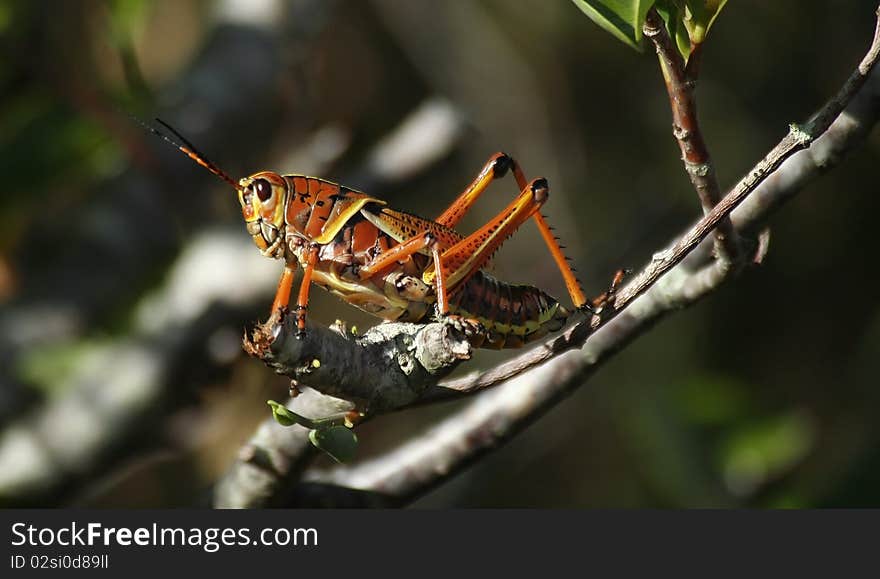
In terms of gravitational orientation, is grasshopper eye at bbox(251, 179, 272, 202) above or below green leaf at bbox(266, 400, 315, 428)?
above

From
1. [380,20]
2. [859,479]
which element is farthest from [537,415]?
[380,20]

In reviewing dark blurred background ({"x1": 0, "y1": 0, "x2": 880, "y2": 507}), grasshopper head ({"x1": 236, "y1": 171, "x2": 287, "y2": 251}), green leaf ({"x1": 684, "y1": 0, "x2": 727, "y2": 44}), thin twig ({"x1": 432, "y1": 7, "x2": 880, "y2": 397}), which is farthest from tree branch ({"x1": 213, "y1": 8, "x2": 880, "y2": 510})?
dark blurred background ({"x1": 0, "y1": 0, "x2": 880, "y2": 507})

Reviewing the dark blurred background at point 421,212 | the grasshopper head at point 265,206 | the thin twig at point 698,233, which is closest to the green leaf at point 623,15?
the thin twig at point 698,233

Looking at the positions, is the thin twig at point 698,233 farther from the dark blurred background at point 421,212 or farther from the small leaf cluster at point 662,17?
the dark blurred background at point 421,212

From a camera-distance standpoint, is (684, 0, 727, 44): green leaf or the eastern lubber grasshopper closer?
(684, 0, 727, 44): green leaf

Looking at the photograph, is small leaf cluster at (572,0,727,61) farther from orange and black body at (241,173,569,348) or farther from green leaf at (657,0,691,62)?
orange and black body at (241,173,569,348)

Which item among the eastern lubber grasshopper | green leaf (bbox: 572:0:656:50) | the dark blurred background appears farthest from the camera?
the dark blurred background
